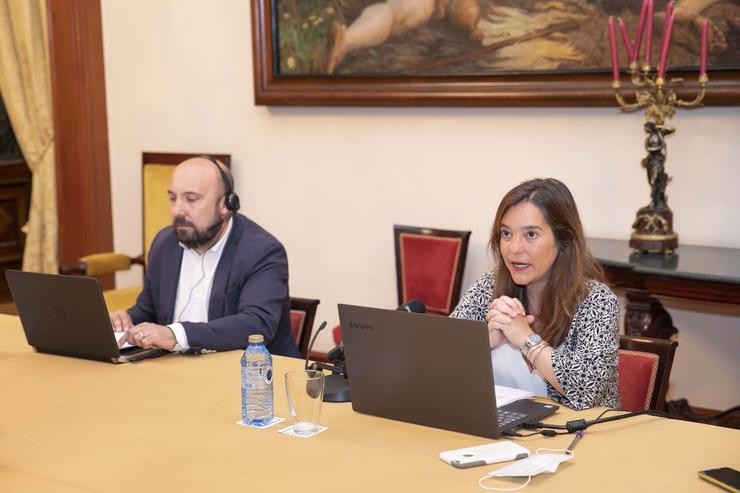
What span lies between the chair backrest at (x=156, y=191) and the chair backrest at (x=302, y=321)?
7.37 feet

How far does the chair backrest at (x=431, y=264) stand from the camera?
4746mm

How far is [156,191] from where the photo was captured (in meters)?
5.68

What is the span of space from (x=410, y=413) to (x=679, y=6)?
8.16ft

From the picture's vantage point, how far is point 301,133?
5426 mm

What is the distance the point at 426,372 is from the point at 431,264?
99.6 inches

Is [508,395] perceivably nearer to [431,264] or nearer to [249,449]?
[249,449]

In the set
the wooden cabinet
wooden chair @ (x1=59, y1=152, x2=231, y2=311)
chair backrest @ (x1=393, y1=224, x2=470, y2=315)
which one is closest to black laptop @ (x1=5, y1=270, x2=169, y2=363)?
chair backrest @ (x1=393, y1=224, x2=470, y2=315)

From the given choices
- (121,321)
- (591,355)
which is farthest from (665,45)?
(121,321)

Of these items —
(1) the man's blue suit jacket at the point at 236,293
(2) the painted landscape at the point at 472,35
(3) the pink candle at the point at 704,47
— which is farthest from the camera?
(2) the painted landscape at the point at 472,35

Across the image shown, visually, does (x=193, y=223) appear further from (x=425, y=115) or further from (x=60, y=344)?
(x=425, y=115)

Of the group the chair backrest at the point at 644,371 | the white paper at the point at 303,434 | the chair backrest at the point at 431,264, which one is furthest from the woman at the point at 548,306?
the chair backrest at the point at 431,264

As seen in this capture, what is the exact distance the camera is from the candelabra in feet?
12.7

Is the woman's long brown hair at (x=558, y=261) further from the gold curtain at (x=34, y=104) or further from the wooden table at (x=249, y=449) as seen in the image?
the gold curtain at (x=34, y=104)

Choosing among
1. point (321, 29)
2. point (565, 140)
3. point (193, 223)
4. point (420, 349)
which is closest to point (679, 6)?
point (565, 140)
